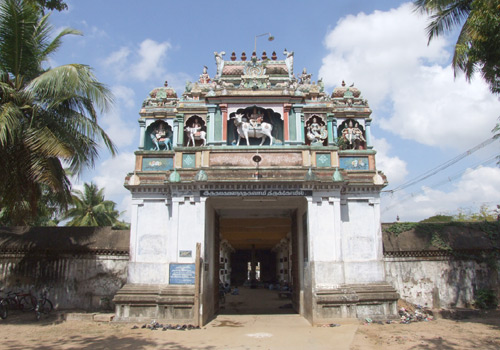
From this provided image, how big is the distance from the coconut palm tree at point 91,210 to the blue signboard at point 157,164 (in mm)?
20124

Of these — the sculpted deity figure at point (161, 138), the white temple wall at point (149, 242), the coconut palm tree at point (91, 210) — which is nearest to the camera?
the white temple wall at point (149, 242)

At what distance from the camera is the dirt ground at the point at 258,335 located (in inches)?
373

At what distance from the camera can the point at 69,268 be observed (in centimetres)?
1479

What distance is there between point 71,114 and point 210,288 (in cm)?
753

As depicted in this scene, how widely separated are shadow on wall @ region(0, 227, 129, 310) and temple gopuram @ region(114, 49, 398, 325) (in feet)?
7.05

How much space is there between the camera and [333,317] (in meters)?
12.1

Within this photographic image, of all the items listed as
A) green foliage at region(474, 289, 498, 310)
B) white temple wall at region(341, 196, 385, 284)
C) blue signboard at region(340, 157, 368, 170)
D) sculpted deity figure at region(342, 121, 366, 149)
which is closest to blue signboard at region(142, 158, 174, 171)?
blue signboard at region(340, 157, 368, 170)

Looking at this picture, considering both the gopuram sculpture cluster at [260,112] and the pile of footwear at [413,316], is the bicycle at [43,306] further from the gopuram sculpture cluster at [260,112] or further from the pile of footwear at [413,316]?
the pile of footwear at [413,316]

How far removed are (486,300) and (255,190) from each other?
9.34 meters

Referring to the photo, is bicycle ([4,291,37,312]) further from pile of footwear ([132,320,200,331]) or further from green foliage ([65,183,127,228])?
green foliage ([65,183,127,228])

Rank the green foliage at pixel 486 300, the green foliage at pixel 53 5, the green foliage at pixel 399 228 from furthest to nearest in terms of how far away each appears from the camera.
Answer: the green foliage at pixel 399 228, the green foliage at pixel 486 300, the green foliage at pixel 53 5

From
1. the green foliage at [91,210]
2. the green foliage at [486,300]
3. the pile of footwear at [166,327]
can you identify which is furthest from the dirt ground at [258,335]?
the green foliage at [91,210]

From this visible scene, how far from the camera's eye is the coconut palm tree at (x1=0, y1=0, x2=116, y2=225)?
11.1 meters

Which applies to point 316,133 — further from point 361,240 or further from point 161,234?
point 161,234
